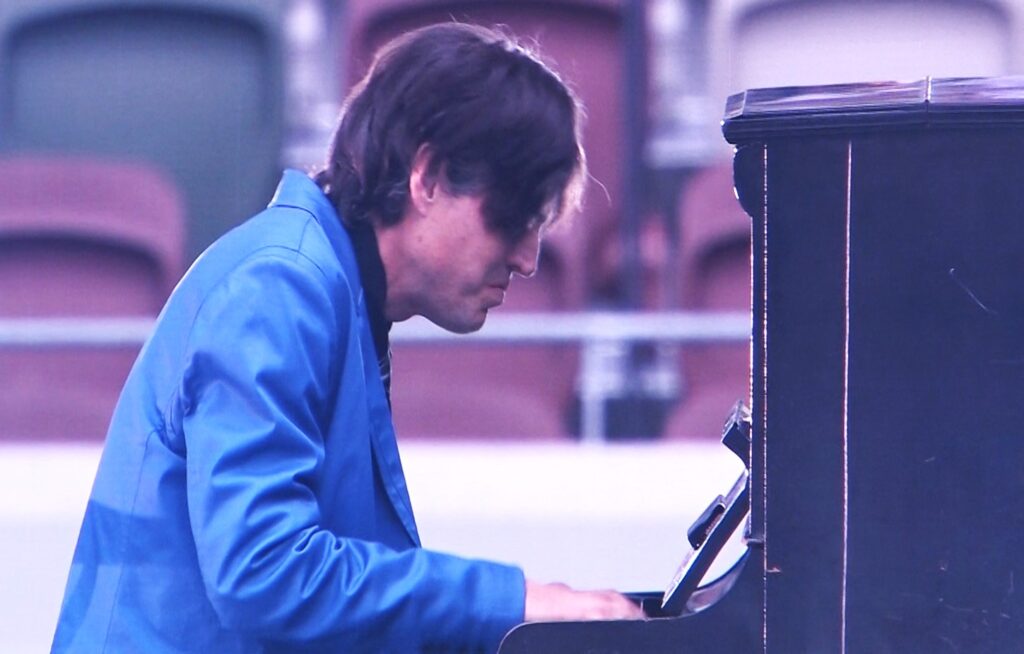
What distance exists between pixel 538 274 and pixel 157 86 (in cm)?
105

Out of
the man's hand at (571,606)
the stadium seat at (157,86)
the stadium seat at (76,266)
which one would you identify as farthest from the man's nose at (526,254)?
the stadium seat at (157,86)

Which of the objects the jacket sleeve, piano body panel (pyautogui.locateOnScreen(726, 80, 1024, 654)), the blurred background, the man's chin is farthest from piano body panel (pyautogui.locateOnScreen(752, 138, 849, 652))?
the blurred background

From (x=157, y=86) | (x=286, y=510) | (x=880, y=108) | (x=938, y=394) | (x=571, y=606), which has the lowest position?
(x=571, y=606)

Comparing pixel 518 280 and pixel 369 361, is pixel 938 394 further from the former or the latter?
pixel 518 280

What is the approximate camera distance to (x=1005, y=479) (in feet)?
4.47

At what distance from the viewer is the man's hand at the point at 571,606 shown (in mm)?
1470

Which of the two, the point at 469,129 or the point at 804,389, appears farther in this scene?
the point at 469,129

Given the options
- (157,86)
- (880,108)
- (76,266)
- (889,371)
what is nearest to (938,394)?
(889,371)

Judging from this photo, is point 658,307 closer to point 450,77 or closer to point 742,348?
point 742,348

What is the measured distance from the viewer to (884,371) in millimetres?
1371

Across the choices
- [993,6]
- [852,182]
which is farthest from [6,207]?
[852,182]

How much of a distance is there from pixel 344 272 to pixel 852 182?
51 centimetres

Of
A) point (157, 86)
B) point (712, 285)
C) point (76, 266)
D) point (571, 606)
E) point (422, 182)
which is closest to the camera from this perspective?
point (571, 606)

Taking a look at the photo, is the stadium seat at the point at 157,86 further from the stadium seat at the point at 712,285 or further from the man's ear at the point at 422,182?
the man's ear at the point at 422,182
